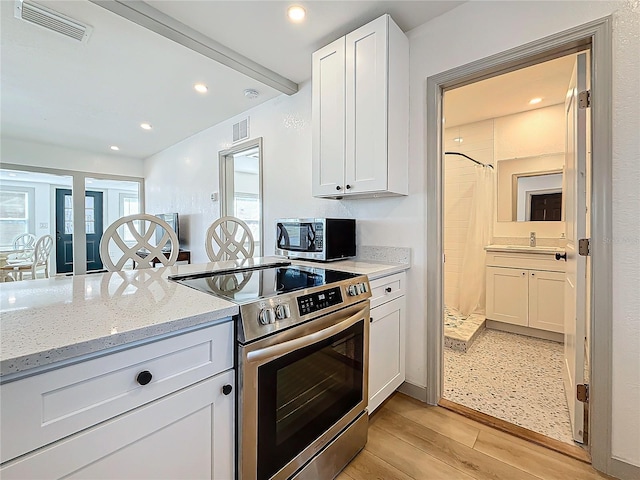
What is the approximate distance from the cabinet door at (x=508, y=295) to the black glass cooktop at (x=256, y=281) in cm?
248

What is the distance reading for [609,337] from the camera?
1.41m

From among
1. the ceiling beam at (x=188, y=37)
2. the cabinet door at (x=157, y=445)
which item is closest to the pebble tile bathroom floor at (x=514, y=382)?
the cabinet door at (x=157, y=445)

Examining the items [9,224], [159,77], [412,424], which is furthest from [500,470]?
[9,224]

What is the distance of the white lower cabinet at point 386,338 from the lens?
5.66ft

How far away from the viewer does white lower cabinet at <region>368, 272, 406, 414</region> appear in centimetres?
173

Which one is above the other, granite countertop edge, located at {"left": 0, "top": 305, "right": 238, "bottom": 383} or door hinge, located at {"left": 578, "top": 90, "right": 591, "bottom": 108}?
door hinge, located at {"left": 578, "top": 90, "right": 591, "bottom": 108}

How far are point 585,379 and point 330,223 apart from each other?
172 centimetres

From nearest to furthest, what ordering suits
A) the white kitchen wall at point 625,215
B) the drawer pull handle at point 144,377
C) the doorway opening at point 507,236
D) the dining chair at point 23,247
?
the drawer pull handle at point 144,377, the white kitchen wall at point 625,215, the doorway opening at point 507,236, the dining chair at point 23,247

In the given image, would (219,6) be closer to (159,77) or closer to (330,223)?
(159,77)

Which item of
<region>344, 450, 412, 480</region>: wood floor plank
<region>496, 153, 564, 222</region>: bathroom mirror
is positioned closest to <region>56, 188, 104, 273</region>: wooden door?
<region>344, 450, 412, 480</region>: wood floor plank

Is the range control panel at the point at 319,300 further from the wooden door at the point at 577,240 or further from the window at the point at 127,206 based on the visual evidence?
the window at the point at 127,206

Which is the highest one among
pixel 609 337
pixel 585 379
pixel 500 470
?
pixel 609 337

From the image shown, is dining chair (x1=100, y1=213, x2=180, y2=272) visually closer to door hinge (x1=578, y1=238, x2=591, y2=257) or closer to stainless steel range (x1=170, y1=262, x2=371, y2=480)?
stainless steel range (x1=170, y1=262, x2=371, y2=480)

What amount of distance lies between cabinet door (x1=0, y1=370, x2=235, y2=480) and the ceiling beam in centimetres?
220
